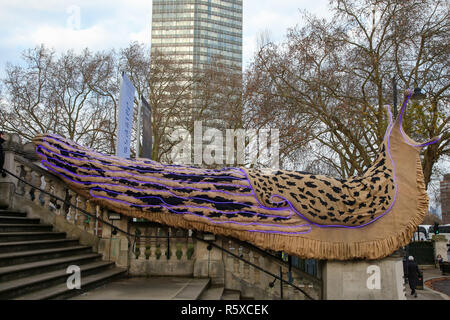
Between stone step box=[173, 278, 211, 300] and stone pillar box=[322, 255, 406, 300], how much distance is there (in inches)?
86.6

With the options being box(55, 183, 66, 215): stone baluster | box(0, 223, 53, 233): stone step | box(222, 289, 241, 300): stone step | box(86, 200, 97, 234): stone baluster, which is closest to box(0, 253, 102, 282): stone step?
box(86, 200, 97, 234): stone baluster

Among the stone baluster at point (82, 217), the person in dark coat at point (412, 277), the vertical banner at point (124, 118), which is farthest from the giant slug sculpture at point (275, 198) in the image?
the person in dark coat at point (412, 277)

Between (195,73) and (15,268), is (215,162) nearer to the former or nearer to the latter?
(195,73)

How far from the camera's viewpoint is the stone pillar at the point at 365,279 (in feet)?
20.2

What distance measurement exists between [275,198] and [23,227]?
466 centimetres

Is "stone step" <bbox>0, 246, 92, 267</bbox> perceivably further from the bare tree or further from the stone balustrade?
the bare tree

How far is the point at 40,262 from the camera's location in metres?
5.50

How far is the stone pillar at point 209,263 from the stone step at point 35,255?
226cm

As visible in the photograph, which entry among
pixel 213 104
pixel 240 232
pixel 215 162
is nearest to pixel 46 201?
pixel 240 232

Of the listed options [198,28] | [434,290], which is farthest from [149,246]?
[198,28]

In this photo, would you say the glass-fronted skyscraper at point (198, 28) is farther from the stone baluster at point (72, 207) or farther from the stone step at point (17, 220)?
the stone step at point (17, 220)

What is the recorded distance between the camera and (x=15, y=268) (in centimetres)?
482

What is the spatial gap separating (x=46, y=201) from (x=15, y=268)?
2.56 metres

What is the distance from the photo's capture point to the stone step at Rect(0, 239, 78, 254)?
5.40 m
